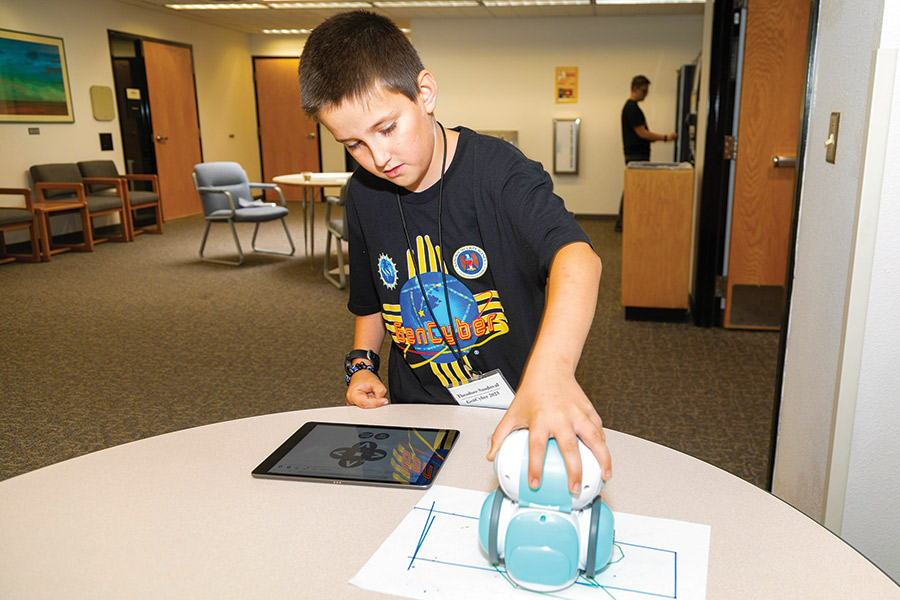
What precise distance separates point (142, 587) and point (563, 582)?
421 millimetres

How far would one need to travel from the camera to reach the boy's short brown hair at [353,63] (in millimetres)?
952

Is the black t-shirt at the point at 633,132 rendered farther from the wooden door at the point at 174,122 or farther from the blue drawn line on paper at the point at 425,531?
the blue drawn line on paper at the point at 425,531

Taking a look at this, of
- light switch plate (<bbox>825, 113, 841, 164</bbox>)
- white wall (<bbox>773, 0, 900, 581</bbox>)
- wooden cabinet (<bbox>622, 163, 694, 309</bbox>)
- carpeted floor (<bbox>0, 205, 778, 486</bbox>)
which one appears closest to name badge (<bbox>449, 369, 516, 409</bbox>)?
white wall (<bbox>773, 0, 900, 581</bbox>)

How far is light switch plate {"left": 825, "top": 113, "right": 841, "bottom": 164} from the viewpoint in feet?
4.86

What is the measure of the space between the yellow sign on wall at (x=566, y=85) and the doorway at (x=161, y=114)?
449 cm

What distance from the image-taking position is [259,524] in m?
0.82

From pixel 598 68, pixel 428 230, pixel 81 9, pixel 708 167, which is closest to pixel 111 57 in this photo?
pixel 81 9

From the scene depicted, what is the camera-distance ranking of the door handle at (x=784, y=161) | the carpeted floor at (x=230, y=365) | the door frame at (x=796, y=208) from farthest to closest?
1. the door handle at (x=784, y=161)
2. the carpeted floor at (x=230, y=365)
3. the door frame at (x=796, y=208)

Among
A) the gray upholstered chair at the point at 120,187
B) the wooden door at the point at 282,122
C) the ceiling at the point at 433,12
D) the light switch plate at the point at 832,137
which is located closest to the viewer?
the light switch plate at the point at 832,137

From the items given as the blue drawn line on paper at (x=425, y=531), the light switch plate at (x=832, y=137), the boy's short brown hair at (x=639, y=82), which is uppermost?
the boy's short brown hair at (x=639, y=82)

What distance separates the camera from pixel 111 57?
7.48m

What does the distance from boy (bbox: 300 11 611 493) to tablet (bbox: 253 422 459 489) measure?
12cm

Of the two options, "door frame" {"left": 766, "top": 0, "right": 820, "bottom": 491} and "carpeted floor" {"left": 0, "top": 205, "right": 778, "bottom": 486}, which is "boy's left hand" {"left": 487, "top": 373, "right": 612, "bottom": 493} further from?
"carpeted floor" {"left": 0, "top": 205, "right": 778, "bottom": 486}

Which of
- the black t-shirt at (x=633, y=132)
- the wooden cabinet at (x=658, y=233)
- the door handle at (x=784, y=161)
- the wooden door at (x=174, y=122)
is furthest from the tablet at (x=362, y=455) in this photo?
the wooden door at (x=174, y=122)
